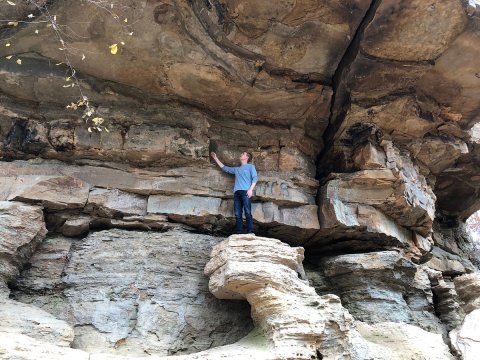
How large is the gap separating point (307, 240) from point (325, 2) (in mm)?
4621

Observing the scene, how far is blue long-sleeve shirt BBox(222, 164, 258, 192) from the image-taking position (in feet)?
26.9

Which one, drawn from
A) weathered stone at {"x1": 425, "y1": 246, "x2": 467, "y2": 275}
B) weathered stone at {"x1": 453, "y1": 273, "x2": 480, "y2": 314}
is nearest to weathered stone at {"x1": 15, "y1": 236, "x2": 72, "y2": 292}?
weathered stone at {"x1": 453, "y1": 273, "x2": 480, "y2": 314}

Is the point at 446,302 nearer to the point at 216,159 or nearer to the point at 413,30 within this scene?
the point at 413,30

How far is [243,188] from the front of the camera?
8.15 metres

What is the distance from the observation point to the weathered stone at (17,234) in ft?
21.6

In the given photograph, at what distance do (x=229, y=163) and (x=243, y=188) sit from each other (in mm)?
1145

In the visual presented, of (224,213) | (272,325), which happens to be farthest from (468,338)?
(224,213)

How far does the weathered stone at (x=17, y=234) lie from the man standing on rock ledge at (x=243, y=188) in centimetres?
336

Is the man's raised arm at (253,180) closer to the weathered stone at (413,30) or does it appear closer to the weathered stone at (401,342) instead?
the weathered stone at (401,342)

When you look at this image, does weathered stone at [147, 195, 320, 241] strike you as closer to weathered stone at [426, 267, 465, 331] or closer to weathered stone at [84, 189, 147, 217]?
weathered stone at [84, 189, 147, 217]

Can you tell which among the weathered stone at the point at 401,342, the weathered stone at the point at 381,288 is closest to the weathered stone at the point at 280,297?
the weathered stone at the point at 401,342

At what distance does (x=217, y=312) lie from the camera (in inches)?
283

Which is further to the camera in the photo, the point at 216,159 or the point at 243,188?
the point at 216,159

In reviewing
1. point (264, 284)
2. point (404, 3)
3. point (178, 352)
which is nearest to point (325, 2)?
point (404, 3)
